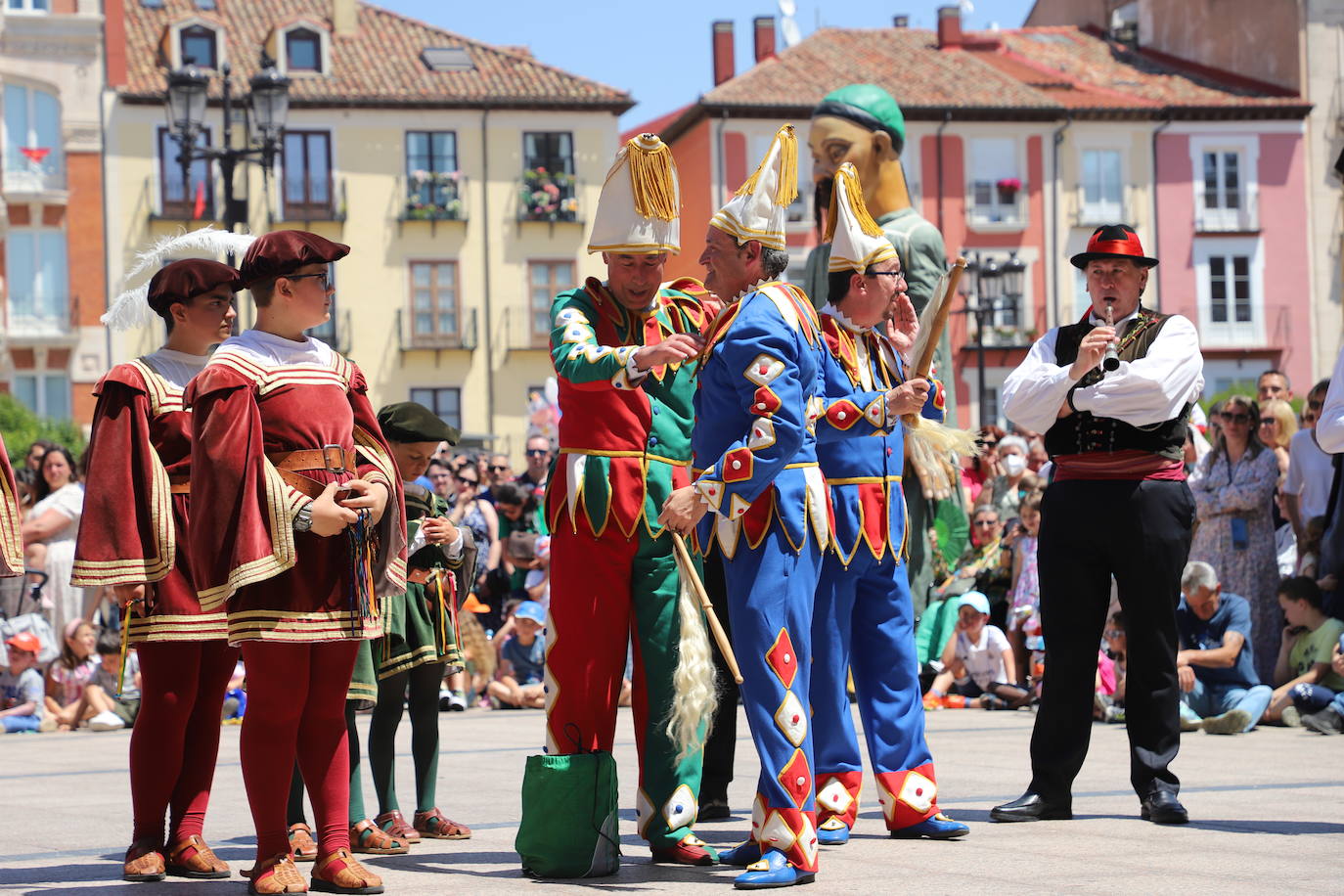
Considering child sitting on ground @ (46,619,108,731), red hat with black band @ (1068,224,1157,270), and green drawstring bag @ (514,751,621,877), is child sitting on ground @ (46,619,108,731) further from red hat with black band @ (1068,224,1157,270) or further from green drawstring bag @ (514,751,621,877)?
red hat with black band @ (1068,224,1157,270)

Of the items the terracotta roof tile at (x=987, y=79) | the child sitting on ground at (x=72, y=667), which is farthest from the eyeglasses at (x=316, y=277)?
the terracotta roof tile at (x=987, y=79)

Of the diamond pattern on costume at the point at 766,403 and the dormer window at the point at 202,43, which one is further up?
the dormer window at the point at 202,43

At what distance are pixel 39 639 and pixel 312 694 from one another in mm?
8894

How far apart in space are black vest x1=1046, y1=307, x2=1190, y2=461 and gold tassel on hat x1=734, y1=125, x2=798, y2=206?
1.36 meters

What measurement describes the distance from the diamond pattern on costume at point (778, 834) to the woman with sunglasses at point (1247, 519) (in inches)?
285

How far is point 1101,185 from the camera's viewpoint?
5122 cm

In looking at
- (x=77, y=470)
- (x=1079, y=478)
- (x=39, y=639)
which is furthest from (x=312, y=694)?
(x=77, y=470)

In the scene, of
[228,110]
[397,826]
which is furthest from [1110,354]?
[228,110]

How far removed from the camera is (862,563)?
684 cm

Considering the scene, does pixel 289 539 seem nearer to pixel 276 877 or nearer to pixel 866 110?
pixel 276 877

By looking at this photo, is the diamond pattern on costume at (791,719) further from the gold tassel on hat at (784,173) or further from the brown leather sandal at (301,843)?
the brown leather sandal at (301,843)

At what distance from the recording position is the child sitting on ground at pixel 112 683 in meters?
14.2

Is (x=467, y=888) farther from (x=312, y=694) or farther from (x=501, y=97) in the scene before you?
(x=501, y=97)

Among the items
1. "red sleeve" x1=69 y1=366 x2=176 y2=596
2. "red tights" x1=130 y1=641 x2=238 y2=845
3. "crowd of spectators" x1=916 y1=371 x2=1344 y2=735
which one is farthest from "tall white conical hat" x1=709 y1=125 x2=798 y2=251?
"crowd of spectators" x1=916 y1=371 x2=1344 y2=735
